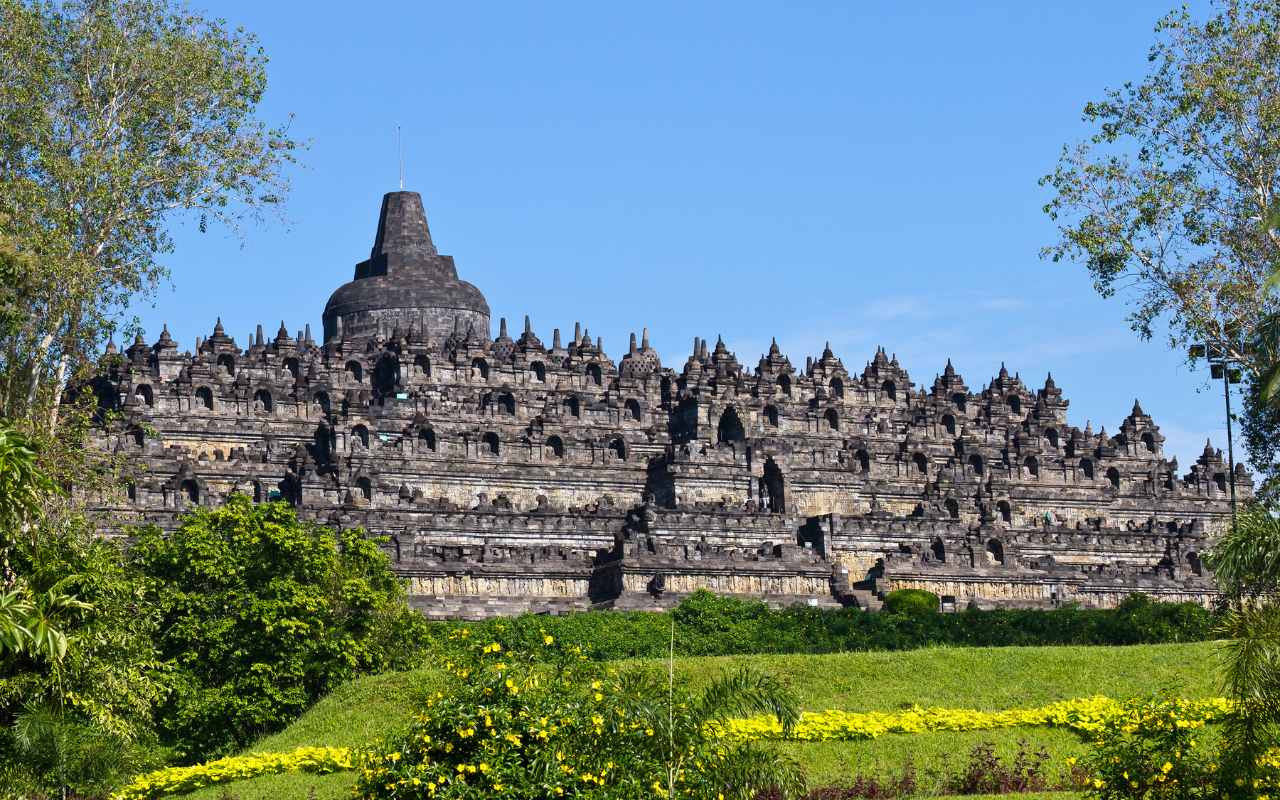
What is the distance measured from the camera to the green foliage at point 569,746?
3650 centimetres

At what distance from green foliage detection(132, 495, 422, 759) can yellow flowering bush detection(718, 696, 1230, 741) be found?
14.2m

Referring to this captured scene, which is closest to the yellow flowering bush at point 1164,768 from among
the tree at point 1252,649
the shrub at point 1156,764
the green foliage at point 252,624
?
the shrub at point 1156,764

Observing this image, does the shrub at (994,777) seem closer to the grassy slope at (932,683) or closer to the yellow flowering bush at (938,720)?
the grassy slope at (932,683)

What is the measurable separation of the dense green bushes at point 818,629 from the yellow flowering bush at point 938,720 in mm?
18946

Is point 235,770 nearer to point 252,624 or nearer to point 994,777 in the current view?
point 252,624

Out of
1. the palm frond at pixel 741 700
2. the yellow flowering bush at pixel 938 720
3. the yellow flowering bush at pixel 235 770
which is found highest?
the palm frond at pixel 741 700

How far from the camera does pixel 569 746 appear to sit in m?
36.8

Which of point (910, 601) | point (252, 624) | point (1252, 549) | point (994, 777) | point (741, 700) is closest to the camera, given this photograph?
point (741, 700)

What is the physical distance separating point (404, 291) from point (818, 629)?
48.7m

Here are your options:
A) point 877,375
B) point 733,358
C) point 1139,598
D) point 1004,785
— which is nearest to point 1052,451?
point 877,375

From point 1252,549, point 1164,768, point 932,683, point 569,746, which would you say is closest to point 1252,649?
point 1252,549

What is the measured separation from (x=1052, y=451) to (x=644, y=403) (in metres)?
22.4

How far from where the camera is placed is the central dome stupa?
117 meters

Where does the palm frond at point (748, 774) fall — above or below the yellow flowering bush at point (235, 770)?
above
